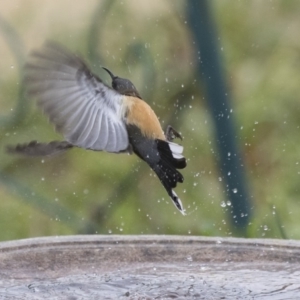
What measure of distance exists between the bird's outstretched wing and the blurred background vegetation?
0.88 m

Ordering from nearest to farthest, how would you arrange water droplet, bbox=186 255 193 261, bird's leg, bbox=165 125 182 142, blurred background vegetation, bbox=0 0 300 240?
water droplet, bbox=186 255 193 261, bird's leg, bbox=165 125 182 142, blurred background vegetation, bbox=0 0 300 240

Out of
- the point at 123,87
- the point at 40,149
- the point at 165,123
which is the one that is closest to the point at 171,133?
the point at 123,87

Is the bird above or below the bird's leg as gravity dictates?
above

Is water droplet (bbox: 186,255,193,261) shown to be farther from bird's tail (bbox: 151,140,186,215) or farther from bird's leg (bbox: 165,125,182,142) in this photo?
bird's leg (bbox: 165,125,182,142)

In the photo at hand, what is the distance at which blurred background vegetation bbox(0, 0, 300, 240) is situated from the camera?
2312 millimetres

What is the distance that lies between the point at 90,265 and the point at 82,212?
0.98 metres

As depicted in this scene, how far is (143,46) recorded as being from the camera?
7.58ft

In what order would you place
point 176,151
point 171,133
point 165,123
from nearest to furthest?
point 176,151, point 171,133, point 165,123

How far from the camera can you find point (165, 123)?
7.50 feet

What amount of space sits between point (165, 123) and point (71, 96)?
0.93 meters

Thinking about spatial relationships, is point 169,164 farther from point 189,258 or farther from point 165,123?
point 165,123

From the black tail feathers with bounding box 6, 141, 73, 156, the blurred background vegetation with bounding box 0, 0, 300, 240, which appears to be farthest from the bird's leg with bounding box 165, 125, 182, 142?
the blurred background vegetation with bounding box 0, 0, 300, 240

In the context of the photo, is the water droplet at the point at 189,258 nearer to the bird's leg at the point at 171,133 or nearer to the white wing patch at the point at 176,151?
the white wing patch at the point at 176,151

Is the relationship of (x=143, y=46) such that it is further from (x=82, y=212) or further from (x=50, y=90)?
(x=50, y=90)
